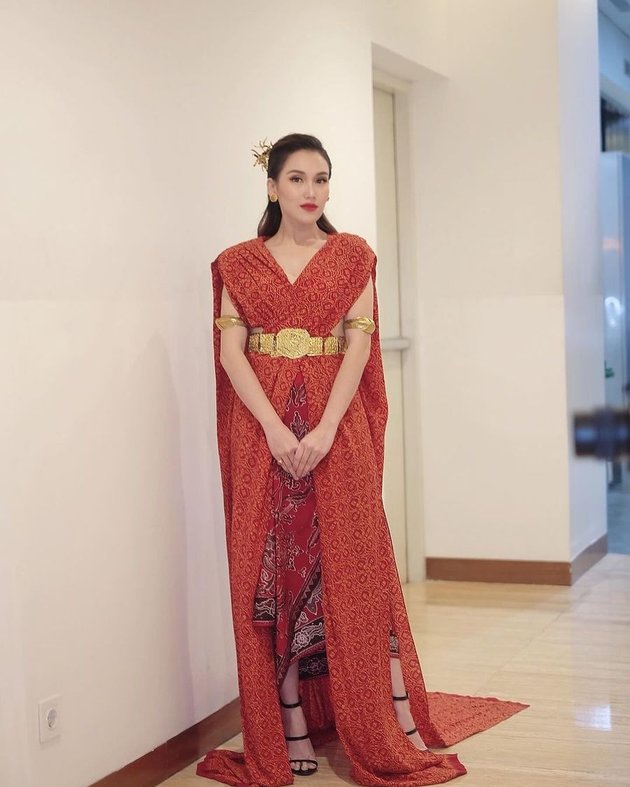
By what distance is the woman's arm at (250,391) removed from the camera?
2.69 meters

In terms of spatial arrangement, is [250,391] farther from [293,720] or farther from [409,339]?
[409,339]

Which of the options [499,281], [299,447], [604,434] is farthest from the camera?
[499,281]

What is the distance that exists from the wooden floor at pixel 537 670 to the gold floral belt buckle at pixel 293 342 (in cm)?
100

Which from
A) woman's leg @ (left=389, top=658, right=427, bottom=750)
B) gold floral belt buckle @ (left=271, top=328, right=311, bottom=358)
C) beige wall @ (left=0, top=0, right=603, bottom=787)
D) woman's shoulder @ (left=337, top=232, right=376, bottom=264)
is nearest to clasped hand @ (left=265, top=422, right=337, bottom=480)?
gold floral belt buckle @ (left=271, top=328, right=311, bottom=358)

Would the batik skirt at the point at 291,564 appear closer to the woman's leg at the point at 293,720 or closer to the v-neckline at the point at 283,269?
the woman's leg at the point at 293,720

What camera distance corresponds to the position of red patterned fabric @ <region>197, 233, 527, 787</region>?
2.72m

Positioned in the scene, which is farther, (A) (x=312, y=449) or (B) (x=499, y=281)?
(B) (x=499, y=281)

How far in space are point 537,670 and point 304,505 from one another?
4.00 ft

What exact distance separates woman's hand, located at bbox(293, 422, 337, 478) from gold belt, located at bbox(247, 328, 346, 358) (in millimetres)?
193

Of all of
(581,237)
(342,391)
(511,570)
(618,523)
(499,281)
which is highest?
(581,237)

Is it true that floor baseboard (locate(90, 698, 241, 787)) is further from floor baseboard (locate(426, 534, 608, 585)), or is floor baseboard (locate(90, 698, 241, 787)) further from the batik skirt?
floor baseboard (locate(426, 534, 608, 585))

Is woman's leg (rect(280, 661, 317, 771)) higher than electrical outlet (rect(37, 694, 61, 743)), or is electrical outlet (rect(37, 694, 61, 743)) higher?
electrical outlet (rect(37, 694, 61, 743))

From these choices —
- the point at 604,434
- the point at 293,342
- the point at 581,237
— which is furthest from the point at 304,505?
the point at 581,237

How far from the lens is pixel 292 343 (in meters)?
2.78
